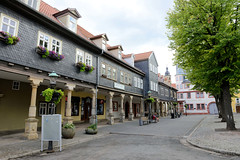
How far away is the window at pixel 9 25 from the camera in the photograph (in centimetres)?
862

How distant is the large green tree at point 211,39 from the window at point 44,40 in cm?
923

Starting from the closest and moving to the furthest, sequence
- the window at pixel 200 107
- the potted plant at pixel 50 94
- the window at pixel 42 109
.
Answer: the potted plant at pixel 50 94 < the window at pixel 42 109 < the window at pixel 200 107

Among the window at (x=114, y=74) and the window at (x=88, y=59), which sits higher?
the window at (x=88, y=59)

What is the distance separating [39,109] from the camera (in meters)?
14.5

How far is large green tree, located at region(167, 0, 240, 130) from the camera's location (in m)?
10.5

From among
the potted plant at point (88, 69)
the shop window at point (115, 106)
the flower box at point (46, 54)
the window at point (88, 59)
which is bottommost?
the shop window at point (115, 106)

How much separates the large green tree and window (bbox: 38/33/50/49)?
923cm

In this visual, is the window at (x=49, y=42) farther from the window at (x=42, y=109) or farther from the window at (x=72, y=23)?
the window at (x=42, y=109)

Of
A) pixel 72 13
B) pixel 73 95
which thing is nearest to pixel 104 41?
pixel 72 13

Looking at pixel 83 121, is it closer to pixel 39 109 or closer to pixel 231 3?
pixel 39 109

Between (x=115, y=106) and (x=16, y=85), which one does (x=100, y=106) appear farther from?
(x=16, y=85)

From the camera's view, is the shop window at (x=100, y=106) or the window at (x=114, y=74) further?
the shop window at (x=100, y=106)

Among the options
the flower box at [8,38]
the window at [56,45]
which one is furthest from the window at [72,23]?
the flower box at [8,38]

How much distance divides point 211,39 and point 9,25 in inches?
501
